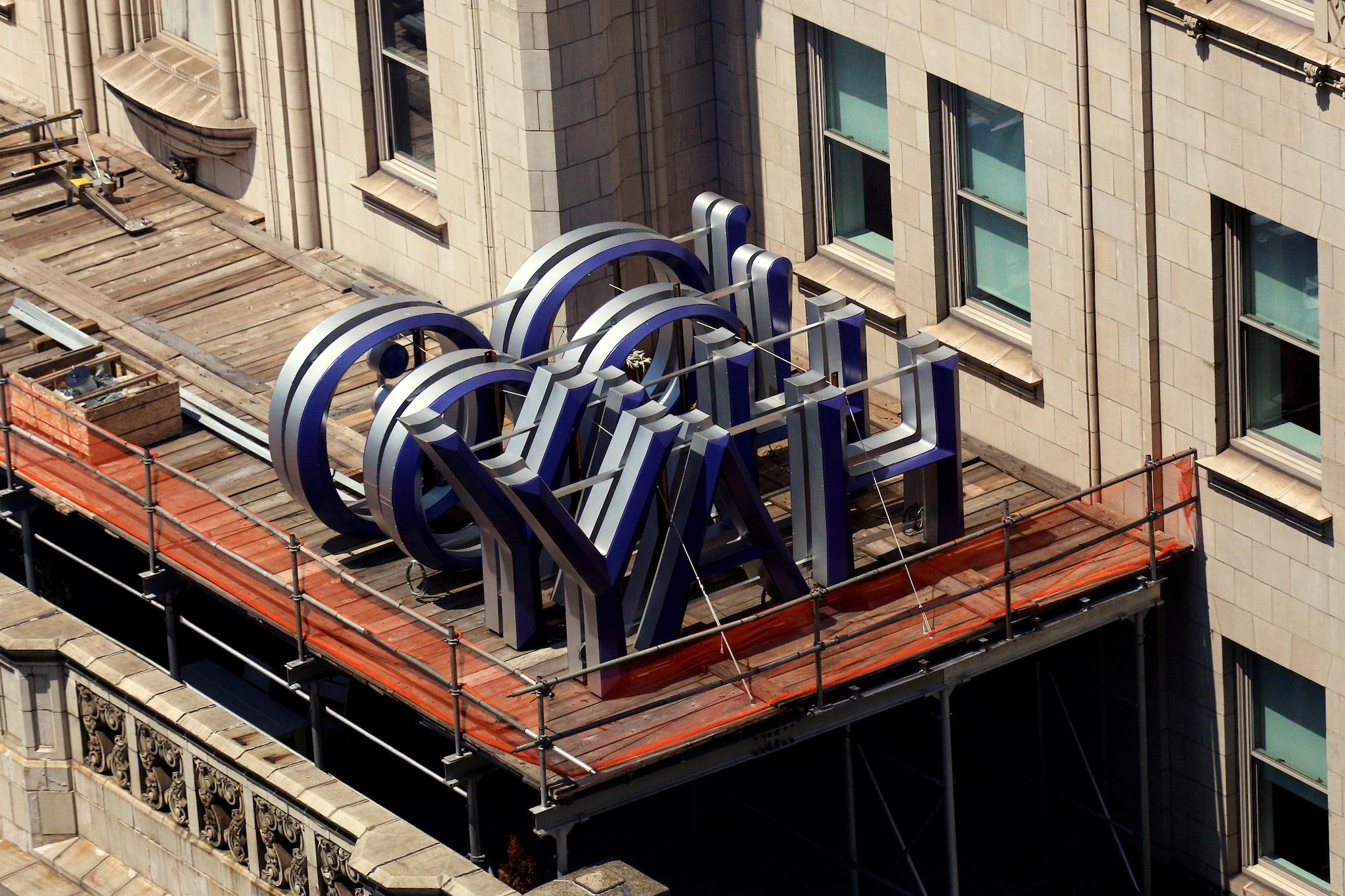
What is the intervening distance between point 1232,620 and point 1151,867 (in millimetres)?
3494

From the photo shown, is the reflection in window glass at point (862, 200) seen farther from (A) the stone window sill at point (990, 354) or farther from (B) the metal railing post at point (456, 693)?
(B) the metal railing post at point (456, 693)

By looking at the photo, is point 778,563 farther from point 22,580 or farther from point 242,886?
point 22,580

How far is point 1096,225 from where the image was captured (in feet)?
106

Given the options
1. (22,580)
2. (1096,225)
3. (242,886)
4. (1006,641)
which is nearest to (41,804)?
(242,886)

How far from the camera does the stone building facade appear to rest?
3066 cm

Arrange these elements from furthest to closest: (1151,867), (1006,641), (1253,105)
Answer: (1151,867), (1006,641), (1253,105)

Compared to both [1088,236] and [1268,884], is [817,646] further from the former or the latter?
[1268,884]

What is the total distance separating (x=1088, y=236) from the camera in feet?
106

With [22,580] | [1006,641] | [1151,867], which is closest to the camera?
[1006,641]

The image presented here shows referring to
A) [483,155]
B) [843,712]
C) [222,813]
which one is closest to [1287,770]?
[843,712]

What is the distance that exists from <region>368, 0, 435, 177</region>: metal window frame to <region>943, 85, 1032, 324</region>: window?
7.45m

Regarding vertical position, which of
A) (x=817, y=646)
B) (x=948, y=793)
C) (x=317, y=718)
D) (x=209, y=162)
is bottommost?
(x=948, y=793)

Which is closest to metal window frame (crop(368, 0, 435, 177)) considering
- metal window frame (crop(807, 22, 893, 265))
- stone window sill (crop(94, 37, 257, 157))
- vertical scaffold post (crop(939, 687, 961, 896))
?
stone window sill (crop(94, 37, 257, 157))

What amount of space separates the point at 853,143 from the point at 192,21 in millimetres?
11581
